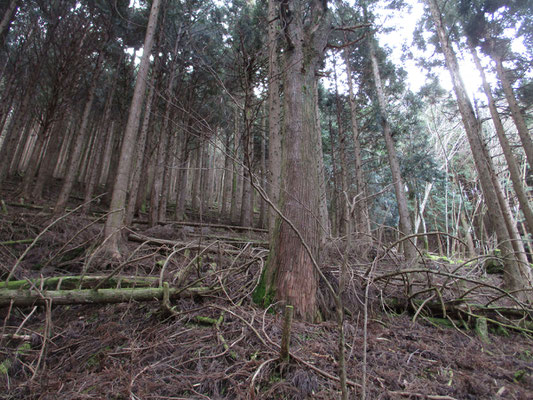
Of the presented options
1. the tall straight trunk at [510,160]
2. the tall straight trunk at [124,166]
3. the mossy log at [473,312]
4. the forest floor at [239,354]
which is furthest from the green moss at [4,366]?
the tall straight trunk at [510,160]

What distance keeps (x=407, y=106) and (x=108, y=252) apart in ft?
45.1

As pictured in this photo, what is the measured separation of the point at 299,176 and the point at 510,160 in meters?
8.67

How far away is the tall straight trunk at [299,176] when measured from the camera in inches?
113

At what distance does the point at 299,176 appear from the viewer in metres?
3.23

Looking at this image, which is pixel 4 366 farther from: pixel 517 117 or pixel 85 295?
pixel 517 117

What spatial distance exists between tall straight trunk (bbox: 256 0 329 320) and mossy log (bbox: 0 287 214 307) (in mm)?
927

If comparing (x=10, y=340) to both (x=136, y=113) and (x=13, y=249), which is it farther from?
(x=136, y=113)

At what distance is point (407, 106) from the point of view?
12.6m

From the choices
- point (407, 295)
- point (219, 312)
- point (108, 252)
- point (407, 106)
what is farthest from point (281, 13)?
point (407, 106)

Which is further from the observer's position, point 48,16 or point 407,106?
point 407,106

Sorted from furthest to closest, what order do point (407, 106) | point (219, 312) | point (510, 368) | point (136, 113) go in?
point (407, 106)
point (136, 113)
point (219, 312)
point (510, 368)

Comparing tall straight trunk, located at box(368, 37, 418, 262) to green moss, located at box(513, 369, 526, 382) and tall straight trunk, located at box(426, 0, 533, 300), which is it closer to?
tall straight trunk, located at box(426, 0, 533, 300)

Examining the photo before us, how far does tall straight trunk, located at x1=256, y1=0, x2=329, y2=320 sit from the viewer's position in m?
2.86

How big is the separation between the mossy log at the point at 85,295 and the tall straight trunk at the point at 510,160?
9351 mm
